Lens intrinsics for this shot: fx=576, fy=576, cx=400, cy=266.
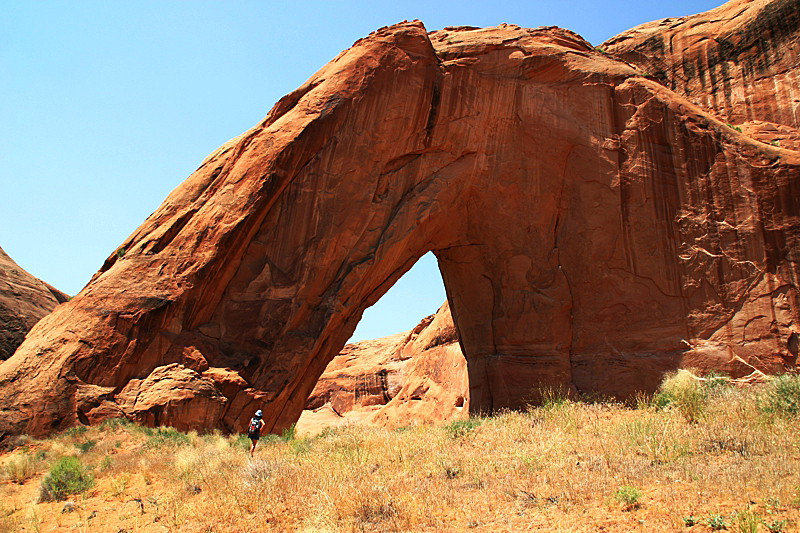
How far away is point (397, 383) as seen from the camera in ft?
113

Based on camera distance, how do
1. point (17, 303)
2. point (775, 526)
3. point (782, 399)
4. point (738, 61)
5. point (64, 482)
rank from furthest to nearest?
1. point (738, 61)
2. point (17, 303)
3. point (782, 399)
4. point (64, 482)
5. point (775, 526)

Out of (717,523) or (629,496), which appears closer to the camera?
(717,523)

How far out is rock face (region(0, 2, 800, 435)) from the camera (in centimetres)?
1345

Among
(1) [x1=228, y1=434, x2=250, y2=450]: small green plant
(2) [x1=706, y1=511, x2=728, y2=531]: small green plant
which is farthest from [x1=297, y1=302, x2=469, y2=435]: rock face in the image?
(2) [x1=706, y1=511, x2=728, y2=531]: small green plant

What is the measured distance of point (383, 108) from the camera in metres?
16.1

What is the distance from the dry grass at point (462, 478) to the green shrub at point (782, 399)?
0.24 ft

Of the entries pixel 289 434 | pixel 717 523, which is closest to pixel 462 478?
pixel 717 523

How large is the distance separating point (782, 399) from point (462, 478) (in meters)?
5.55

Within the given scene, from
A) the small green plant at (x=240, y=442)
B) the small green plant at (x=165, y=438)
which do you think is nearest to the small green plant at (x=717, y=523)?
the small green plant at (x=240, y=442)

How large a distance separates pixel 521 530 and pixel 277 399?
9.05 m

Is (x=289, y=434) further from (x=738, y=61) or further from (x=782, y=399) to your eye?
(x=738, y=61)

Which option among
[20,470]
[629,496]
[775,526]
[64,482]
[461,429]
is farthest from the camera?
[461,429]

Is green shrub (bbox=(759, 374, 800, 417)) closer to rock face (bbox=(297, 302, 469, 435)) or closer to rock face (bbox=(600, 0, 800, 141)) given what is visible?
rock face (bbox=(600, 0, 800, 141))

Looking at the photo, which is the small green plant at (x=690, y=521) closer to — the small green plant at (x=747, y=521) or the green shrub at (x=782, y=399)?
the small green plant at (x=747, y=521)
